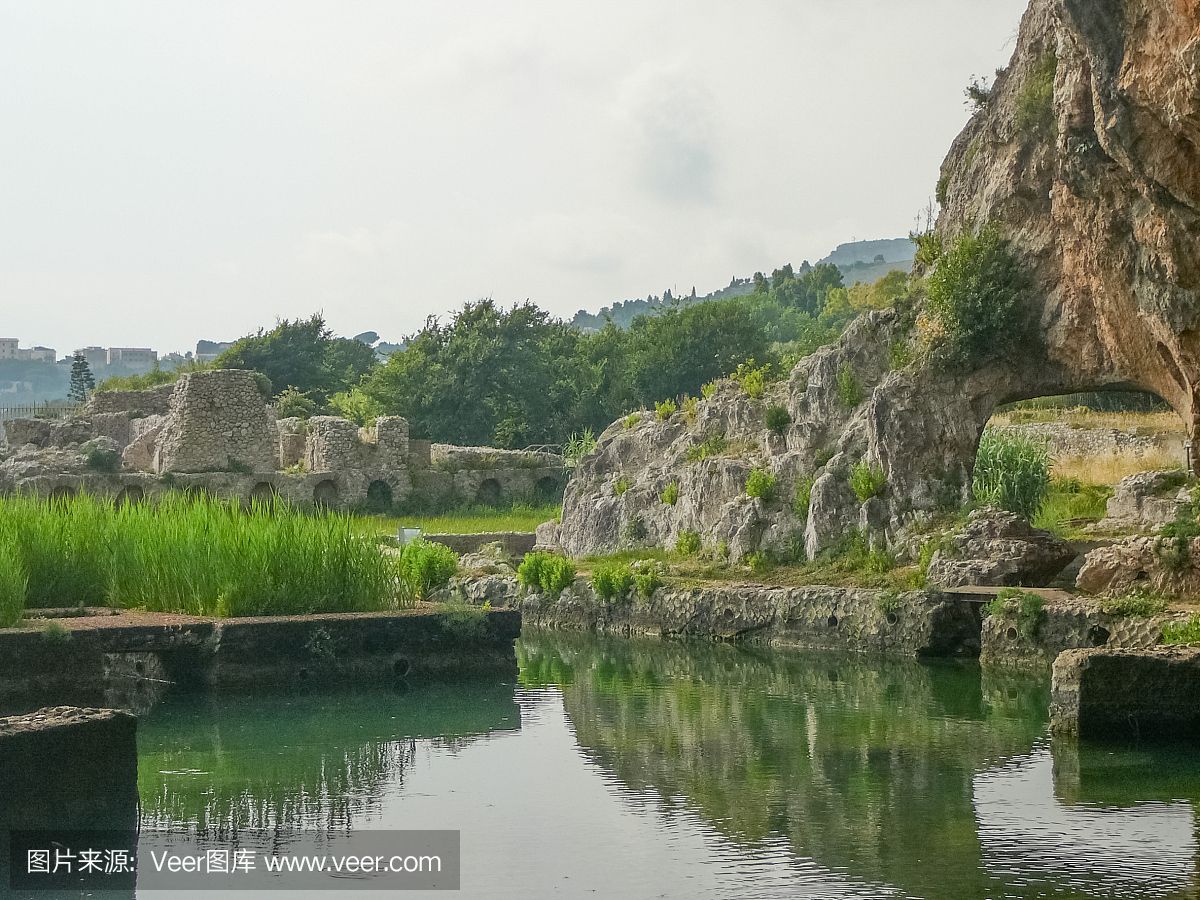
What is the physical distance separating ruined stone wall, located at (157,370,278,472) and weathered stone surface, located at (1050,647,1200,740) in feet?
98.7

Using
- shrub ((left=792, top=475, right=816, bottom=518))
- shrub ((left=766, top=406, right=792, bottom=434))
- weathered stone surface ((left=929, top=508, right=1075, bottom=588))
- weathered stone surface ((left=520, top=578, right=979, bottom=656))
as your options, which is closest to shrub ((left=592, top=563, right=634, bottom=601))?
weathered stone surface ((left=520, top=578, right=979, bottom=656))

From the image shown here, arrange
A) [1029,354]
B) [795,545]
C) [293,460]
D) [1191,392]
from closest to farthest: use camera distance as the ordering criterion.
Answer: [1191,392], [1029,354], [795,545], [293,460]

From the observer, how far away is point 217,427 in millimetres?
39469

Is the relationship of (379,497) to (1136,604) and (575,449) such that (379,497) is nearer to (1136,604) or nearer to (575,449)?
(575,449)

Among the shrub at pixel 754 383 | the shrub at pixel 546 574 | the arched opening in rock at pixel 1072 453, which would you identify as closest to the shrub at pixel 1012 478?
the arched opening in rock at pixel 1072 453

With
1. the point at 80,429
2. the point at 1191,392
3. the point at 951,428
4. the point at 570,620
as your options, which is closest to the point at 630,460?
the point at 570,620

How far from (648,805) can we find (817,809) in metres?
1.10

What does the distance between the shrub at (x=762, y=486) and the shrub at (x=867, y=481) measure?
1.72m

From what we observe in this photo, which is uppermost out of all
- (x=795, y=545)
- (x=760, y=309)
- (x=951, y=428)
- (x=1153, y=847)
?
(x=760, y=309)

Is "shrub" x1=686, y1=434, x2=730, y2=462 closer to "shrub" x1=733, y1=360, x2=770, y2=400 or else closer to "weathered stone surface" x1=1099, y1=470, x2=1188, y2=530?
"shrub" x1=733, y1=360, x2=770, y2=400

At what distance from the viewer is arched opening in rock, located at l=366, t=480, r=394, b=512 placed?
40688mm

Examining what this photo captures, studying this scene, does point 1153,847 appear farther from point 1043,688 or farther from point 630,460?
point 630,460

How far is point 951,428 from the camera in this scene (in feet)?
68.2

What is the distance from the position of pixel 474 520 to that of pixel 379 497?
4.69 metres
